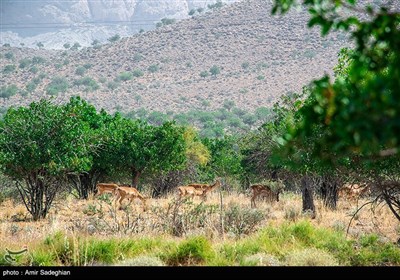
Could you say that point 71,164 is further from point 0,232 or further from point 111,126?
point 111,126

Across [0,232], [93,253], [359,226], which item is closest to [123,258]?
[93,253]

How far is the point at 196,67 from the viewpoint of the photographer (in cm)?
8419

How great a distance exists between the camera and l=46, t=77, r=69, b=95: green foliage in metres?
80.3

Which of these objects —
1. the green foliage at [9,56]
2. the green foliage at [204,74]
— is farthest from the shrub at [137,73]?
the green foliage at [9,56]

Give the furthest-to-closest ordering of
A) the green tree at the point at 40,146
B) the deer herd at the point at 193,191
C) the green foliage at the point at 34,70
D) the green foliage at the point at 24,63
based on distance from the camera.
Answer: the green foliage at the point at 24,63, the green foliage at the point at 34,70, the deer herd at the point at 193,191, the green tree at the point at 40,146

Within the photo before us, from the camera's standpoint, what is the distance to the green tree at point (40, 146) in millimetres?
16656

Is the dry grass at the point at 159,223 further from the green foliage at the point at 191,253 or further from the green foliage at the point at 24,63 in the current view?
the green foliage at the point at 24,63

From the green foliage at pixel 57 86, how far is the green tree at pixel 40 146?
63974 mm

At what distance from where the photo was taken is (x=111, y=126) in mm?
25781

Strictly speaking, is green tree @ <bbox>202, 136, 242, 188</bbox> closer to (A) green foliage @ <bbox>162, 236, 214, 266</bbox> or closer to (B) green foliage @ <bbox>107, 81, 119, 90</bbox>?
(A) green foliage @ <bbox>162, 236, 214, 266</bbox>

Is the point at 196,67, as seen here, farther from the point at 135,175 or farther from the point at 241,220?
the point at 241,220

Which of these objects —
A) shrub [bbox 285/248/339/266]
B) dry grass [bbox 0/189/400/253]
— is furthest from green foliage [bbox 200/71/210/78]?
shrub [bbox 285/248/339/266]

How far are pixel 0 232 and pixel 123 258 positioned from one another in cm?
558

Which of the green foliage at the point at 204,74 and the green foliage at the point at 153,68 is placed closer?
the green foliage at the point at 204,74
